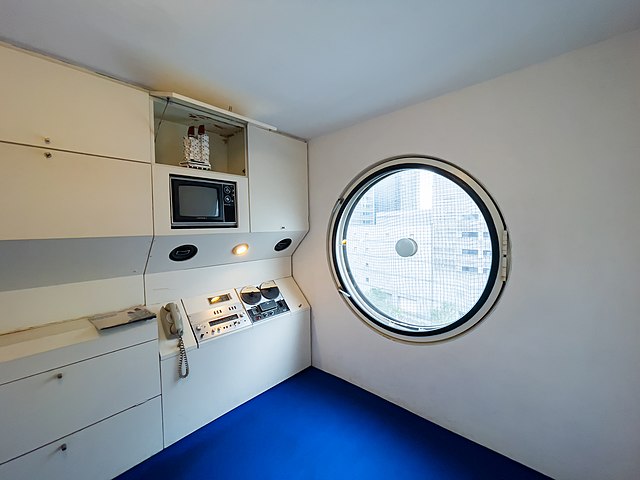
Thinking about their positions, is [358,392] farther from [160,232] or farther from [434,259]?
[160,232]

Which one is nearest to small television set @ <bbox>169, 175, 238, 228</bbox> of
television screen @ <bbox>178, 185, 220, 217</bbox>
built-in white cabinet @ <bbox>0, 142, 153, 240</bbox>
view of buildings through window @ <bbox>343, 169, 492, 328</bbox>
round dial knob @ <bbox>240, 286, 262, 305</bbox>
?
television screen @ <bbox>178, 185, 220, 217</bbox>

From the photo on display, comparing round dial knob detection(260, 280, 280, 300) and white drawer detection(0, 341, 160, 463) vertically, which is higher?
round dial knob detection(260, 280, 280, 300)

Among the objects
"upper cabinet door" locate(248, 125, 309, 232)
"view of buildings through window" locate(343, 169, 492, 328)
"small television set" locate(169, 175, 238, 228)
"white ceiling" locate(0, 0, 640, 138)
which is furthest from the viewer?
"upper cabinet door" locate(248, 125, 309, 232)

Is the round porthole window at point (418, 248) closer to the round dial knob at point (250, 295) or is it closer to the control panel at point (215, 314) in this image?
the round dial knob at point (250, 295)

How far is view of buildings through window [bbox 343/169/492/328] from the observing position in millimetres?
1704

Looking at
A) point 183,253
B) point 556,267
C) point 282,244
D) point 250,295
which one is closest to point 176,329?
point 183,253

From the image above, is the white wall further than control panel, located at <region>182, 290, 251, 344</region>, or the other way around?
control panel, located at <region>182, 290, 251, 344</region>

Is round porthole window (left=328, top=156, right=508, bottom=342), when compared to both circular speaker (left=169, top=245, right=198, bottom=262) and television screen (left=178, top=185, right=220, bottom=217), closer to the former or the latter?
television screen (left=178, top=185, right=220, bottom=217)

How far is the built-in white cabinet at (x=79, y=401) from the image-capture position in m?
1.15

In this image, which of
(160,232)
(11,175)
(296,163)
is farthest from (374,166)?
(11,175)

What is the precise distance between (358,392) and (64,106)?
2592 millimetres

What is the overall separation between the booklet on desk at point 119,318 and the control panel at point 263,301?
2.43 ft

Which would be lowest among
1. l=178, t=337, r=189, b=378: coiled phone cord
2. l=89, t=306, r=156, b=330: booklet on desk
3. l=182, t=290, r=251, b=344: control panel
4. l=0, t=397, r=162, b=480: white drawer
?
l=0, t=397, r=162, b=480: white drawer

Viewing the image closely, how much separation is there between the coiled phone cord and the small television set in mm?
779
